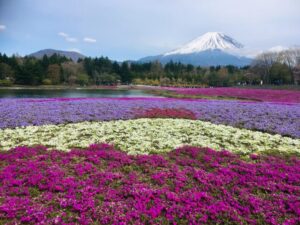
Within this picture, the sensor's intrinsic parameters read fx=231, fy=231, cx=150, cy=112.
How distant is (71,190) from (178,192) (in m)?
3.09

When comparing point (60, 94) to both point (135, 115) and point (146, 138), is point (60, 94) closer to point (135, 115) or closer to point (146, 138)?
point (135, 115)

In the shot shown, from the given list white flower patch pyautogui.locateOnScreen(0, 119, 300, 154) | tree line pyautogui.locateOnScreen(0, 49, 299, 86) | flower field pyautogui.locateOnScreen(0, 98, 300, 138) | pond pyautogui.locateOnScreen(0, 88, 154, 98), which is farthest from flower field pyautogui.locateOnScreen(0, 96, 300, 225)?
tree line pyautogui.locateOnScreen(0, 49, 299, 86)

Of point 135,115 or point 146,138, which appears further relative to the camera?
point 135,115

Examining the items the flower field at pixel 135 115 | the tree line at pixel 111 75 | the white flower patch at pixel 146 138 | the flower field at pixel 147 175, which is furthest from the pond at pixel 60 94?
the tree line at pixel 111 75

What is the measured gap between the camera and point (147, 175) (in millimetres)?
7941

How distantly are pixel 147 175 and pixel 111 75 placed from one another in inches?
4622

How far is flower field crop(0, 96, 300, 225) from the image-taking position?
5742 mm

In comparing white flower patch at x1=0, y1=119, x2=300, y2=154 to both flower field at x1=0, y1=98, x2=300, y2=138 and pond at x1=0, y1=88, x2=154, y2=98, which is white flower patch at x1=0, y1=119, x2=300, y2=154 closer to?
flower field at x1=0, y1=98, x2=300, y2=138

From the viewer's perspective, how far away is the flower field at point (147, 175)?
574 centimetres

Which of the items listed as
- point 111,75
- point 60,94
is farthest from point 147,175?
point 111,75

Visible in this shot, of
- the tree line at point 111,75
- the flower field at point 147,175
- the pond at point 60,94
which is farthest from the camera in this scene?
the tree line at point 111,75

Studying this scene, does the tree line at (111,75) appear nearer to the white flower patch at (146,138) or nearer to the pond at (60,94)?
the pond at (60,94)

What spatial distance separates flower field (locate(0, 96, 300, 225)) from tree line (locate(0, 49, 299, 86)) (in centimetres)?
9354

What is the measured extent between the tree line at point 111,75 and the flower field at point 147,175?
307 ft
